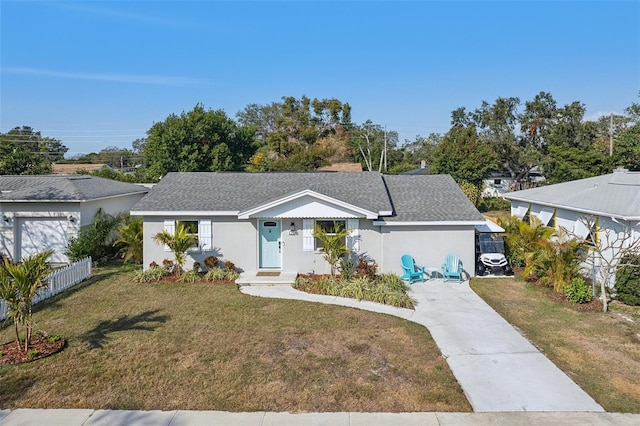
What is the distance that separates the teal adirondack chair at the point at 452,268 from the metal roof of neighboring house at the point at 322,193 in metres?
1.59

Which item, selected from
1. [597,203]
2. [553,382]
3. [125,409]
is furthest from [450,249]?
[125,409]

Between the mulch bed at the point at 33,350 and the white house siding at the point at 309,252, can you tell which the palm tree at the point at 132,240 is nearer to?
the white house siding at the point at 309,252

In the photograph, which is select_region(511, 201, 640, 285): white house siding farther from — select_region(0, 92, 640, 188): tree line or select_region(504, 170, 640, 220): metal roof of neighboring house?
select_region(0, 92, 640, 188): tree line

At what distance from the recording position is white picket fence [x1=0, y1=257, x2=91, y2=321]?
14551mm

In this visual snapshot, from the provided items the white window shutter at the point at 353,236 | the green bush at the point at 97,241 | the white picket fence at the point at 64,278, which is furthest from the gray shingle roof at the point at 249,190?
the green bush at the point at 97,241

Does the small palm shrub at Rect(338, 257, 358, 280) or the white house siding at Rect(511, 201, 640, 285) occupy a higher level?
the white house siding at Rect(511, 201, 640, 285)

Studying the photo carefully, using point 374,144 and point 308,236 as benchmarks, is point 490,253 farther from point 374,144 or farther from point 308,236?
point 374,144

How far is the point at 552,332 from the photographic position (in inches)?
444

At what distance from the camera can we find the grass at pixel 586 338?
8273mm

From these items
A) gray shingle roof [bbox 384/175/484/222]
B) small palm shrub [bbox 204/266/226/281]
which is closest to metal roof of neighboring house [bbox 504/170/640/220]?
gray shingle roof [bbox 384/175/484/222]

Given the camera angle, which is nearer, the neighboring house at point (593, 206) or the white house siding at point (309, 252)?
the neighboring house at point (593, 206)

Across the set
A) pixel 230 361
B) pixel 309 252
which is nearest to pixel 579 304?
pixel 309 252

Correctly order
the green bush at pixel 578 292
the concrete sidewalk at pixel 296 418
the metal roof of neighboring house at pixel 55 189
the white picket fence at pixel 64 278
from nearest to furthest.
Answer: the concrete sidewalk at pixel 296 418 < the green bush at pixel 578 292 < the white picket fence at pixel 64 278 < the metal roof of neighboring house at pixel 55 189

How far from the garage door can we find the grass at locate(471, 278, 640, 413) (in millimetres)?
18481
